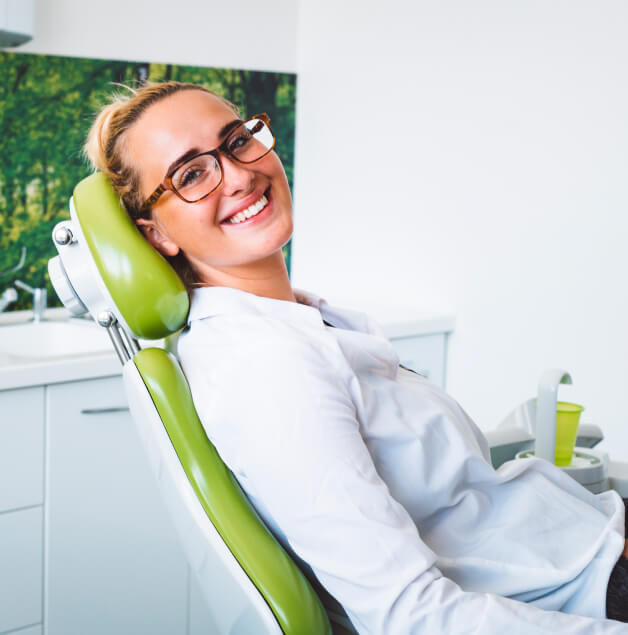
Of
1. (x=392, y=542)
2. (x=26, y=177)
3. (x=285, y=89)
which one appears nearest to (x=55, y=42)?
(x=26, y=177)

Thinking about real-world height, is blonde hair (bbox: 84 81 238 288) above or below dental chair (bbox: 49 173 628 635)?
above

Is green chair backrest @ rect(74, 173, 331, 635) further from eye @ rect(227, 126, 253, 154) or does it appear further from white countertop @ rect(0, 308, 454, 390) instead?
white countertop @ rect(0, 308, 454, 390)

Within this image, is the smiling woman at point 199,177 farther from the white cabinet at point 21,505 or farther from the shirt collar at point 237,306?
the white cabinet at point 21,505

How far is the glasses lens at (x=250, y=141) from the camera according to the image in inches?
47.4

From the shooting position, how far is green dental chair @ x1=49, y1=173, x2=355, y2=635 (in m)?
0.99

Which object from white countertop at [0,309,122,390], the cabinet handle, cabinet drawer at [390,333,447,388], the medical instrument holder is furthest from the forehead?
cabinet drawer at [390,333,447,388]

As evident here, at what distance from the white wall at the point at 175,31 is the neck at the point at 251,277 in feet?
5.10

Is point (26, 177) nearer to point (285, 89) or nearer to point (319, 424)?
point (285, 89)

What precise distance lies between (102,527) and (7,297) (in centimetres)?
85

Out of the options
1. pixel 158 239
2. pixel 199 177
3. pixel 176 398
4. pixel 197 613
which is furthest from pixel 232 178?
pixel 197 613

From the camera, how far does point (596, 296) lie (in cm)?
230

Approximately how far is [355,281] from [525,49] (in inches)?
37.6

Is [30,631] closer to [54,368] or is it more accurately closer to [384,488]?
[54,368]

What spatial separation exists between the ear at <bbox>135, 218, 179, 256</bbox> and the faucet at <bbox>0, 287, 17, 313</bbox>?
4.67 ft
